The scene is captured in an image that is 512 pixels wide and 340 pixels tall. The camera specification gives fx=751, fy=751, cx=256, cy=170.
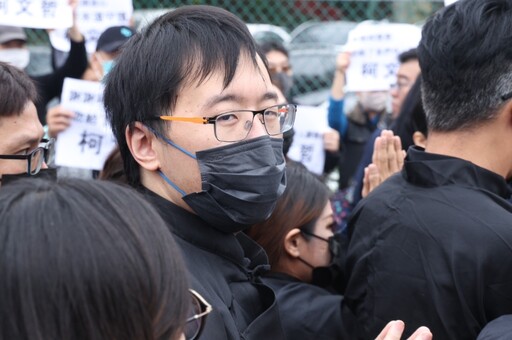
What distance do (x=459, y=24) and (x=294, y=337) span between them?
114 cm

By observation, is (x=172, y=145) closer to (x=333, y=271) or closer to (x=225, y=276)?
(x=225, y=276)

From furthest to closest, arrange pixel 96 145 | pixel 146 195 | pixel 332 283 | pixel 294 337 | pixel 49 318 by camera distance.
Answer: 1. pixel 96 145
2. pixel 332 283
3. pixel 294 337
4. pixel 146 195
5. pixel 49 318

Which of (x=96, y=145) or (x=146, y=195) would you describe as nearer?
(x=146, y=195)

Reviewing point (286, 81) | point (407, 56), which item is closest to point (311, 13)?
point (286, 81)

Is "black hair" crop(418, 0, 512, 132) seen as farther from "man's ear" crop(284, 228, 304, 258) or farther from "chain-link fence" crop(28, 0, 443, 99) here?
"chain-link fence" crop(28, 0, 443, 99)

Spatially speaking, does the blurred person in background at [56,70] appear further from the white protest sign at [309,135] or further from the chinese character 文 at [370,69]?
the chinese character 文 at [370,69]

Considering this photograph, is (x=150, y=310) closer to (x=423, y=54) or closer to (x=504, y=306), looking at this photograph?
(x=504, y=306)

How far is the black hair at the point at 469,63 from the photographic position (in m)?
2.10

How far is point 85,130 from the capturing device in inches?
163

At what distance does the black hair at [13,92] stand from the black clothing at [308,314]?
106 cm

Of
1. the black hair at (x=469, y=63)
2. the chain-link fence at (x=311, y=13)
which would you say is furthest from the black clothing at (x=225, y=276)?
the chain-link fence at (x=311, y=13)

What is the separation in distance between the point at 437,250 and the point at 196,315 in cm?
84

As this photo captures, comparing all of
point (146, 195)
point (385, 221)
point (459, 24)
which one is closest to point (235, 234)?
point (146, 195)

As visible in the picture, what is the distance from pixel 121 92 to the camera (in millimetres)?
1918
